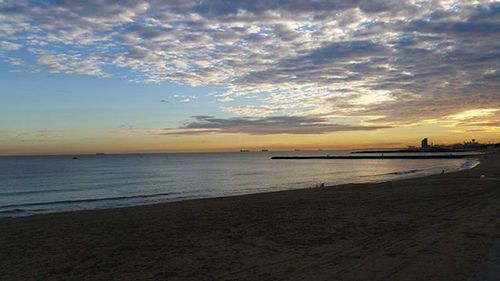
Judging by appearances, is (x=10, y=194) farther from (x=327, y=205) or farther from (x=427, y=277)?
(x=427, y=277)

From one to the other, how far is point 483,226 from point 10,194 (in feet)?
110

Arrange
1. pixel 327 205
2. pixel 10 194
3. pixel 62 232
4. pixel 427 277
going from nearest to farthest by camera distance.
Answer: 1. pixel 427 277
2. pixel 62 232
3. pixel 327 205
4. pixel 10 194

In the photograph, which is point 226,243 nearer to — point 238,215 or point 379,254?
point 379,254

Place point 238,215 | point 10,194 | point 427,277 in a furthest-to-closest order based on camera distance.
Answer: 1. point 10,194
2. point 238,215
3. point 427,277

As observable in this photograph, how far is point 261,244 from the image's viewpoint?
33.2 feet

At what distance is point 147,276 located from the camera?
7699 millimetres

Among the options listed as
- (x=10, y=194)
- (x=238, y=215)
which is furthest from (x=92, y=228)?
(x=10, y=194)

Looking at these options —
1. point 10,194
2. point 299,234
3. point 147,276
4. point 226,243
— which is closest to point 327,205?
point 299,234

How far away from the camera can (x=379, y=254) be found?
8602 mm

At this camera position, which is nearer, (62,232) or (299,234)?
(299,234)

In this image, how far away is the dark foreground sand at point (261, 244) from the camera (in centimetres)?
770

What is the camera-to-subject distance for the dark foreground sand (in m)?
7.70

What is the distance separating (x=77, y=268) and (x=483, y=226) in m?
9.65


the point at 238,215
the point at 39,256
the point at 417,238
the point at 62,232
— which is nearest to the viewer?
the point at 39,256
